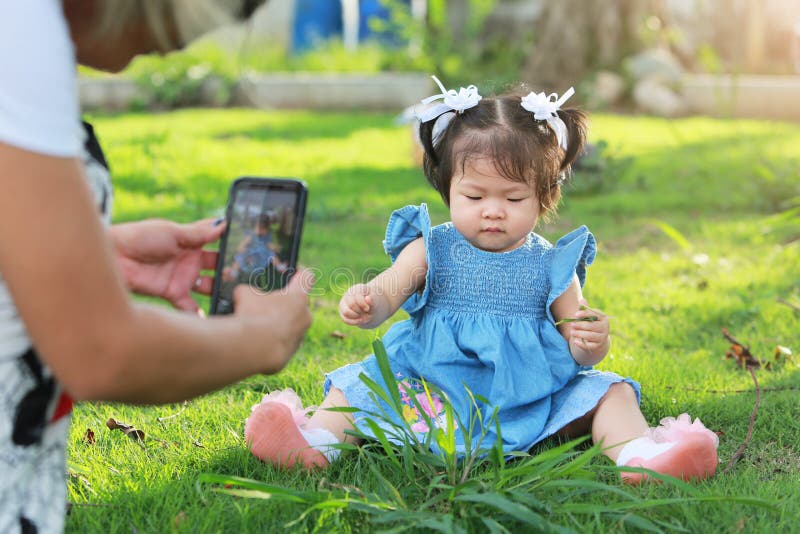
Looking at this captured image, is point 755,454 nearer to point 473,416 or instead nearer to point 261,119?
point 473,416

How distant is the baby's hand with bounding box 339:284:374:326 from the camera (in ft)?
8.23

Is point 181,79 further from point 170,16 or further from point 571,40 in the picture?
point 170,16

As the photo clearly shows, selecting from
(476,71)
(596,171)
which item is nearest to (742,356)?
(596,171)

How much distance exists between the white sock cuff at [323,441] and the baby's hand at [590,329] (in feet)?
2.21

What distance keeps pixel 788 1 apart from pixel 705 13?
1201 mm

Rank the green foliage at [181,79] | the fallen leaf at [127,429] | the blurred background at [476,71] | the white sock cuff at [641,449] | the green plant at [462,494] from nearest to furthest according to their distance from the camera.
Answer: the green plant at [462,494]
the white sock cuff at [641,449]
the fallen leaf at [127,429]
the green foliage at [181,79]
the blurred background at [476,71]

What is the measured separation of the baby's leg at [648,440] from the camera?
2.26 metres

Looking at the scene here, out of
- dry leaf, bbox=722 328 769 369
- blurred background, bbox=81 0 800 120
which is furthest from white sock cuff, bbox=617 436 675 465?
blurred background, bbox=81 0 800 120

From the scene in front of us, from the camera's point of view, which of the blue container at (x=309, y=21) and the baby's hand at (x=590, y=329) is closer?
the baby's hand at (x=590, y=329)

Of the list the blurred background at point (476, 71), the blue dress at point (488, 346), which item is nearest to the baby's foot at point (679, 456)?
the blue dress at point (488, 346)

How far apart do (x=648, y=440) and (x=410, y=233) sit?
883 millimetres

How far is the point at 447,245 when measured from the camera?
2732mm

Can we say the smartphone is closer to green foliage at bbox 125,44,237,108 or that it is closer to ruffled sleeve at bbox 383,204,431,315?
ruffled sleeve at bbox 383,204,431,315

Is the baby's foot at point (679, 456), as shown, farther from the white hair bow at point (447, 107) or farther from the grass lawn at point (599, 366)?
the white hair bow at point (447, 107)
